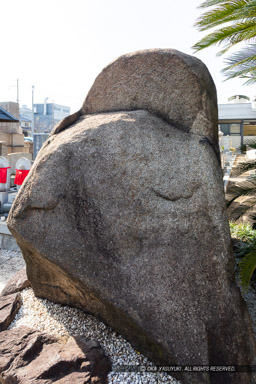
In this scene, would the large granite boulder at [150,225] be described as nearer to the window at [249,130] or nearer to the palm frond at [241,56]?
the palm frond at [241,56]

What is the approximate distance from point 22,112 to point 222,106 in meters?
33.6

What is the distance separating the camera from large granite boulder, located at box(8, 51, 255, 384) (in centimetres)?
233

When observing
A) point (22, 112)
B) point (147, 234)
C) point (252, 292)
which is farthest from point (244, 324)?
point (22, 112)

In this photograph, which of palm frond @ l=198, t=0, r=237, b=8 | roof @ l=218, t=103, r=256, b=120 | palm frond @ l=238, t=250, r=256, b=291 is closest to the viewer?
palm frond @ l=238, t=250, r=256, b=291

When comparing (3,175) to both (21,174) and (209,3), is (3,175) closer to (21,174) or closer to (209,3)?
(21,174)

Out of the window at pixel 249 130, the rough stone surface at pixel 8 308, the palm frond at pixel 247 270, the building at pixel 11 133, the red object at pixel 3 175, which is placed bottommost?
the rough stone surface at pixel 8 308

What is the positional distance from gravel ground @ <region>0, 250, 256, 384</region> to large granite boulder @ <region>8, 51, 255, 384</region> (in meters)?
0.09

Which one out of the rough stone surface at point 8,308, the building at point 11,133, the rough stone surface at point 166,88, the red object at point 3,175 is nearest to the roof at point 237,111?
the building at point 11,133

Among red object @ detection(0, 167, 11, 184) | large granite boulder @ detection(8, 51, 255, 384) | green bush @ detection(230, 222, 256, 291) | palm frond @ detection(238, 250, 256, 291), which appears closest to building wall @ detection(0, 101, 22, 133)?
red object @ detection(0, 167, 11, 184)

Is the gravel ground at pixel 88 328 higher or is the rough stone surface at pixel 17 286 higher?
the rough stone surface at pixel 17 286

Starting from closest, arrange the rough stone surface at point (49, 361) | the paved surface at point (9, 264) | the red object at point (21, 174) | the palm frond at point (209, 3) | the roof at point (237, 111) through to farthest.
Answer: the rough stone surface at point (49, 361)
the palm frond at point (209, 3)
the paved surface at point (9, 264)
the red object at point (21, 174)
the roof at point (237, 111)

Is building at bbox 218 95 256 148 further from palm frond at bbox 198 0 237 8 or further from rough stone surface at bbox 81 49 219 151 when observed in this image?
rough stone surface at bbox 81 49 219 151

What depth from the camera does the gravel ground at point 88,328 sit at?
235cm

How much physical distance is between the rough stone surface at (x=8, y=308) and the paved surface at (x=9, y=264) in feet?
4.73
